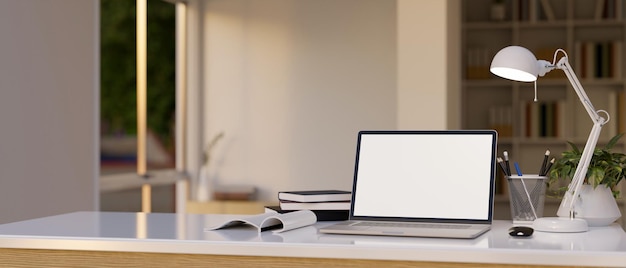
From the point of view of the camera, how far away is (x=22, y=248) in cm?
236

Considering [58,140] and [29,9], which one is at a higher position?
[29,9]

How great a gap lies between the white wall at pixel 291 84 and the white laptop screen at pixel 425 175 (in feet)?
13.7

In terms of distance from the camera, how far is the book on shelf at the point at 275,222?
8.05 feet

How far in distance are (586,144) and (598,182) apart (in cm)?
14

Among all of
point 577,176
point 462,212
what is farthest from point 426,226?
point 577,176

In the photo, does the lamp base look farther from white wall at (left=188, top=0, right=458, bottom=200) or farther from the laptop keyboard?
white wall at (left=188, top=0, right=458, bottom=200)

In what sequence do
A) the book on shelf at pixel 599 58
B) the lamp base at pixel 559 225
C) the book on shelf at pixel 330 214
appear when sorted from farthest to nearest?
1. the book on shelf at pixel 599 58
2. the book on shelf at pixel 330 214
3. the lamp base at pixel 559 225

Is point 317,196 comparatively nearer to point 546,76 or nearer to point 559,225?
point 559,225

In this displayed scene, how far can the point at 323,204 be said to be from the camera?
2770 millimetres

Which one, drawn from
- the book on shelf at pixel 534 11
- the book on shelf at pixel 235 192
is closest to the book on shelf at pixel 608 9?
the book on shelf at pixel 534 11

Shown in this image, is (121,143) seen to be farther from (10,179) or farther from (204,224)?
(204,224)

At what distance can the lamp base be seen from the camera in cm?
243

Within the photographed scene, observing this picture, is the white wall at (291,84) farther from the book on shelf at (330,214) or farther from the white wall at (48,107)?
the book on shelf at (330,214)

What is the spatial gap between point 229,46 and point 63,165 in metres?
2.35
